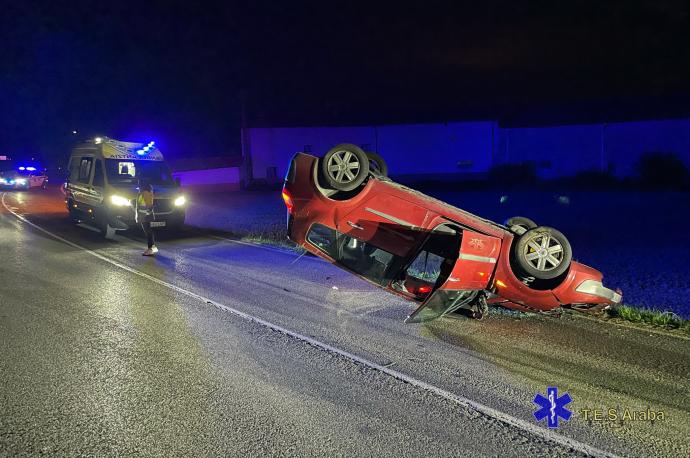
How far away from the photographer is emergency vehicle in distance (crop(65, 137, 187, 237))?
13625 millimetres

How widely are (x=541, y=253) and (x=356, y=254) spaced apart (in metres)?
2.20

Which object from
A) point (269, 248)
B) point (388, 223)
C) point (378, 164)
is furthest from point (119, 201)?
point (388, 223)

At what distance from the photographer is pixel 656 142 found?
29500 mm

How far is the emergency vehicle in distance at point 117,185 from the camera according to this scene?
13625 millimetres

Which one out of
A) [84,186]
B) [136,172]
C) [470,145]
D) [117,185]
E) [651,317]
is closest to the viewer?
[651,317]

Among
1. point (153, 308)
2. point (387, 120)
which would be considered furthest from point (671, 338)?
point (387, 120)

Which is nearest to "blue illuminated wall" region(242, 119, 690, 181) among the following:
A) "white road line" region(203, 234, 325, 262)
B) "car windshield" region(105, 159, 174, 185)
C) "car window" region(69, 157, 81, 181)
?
"car window" region(69, 157, 81, 181)

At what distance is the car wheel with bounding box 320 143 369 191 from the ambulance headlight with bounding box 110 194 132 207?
29.1ft

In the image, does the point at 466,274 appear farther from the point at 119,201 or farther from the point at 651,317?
the point at 119,201

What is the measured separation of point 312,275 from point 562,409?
5467 mm

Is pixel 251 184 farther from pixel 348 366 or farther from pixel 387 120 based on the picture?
pixel 348 366

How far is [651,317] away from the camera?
6.57 metres

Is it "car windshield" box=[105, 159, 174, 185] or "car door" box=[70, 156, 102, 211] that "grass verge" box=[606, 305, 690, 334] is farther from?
"car door" box=[70, 156, 102, 211]

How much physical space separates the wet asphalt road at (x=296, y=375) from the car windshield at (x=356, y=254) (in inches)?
22.6
